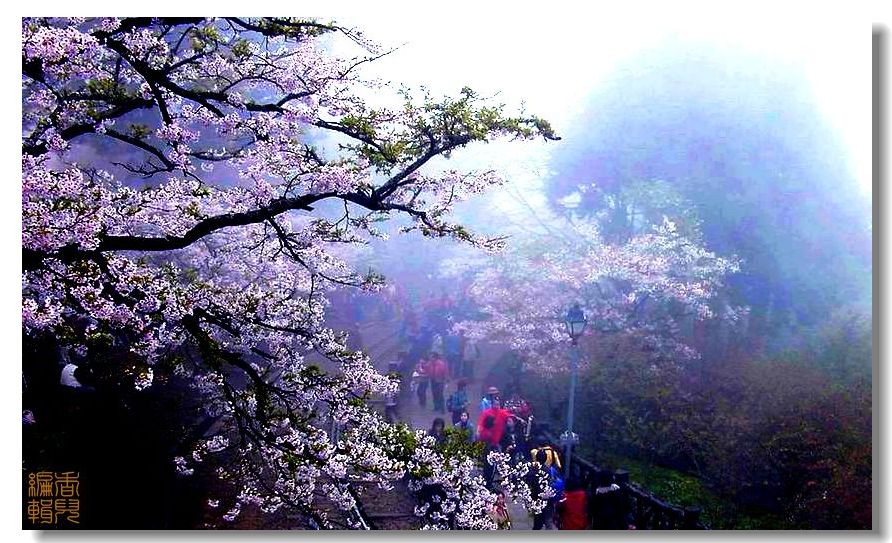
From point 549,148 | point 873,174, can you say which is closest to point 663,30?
point 549,148

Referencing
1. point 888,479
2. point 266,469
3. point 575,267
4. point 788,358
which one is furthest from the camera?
point 575,267

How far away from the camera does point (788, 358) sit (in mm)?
4410

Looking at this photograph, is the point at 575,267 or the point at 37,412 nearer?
the point at 37,412

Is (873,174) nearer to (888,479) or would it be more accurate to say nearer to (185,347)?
(888,479)

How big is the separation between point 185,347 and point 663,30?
3.41 meters

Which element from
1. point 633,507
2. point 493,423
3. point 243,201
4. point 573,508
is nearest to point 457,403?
point 493,423

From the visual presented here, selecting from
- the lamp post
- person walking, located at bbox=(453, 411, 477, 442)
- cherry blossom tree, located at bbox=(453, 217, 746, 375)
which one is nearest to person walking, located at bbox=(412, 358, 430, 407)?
person walking, located at bbox=(453, 411, 477, 442)

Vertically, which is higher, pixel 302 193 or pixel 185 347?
pixel 302 193

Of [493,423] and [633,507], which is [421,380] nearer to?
[493,423]

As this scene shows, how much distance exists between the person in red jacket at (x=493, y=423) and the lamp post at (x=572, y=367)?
0.41 m

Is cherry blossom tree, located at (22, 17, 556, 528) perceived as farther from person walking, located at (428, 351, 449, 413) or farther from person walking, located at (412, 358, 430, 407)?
person walking, located at (428, 351, 449, 413)

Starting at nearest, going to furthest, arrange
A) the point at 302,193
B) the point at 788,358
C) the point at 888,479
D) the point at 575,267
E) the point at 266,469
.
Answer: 1. the point at 302,193
2. the point at 266,469
3. the point at 888,479
4. the point at 788,358
5. the point at 575,267

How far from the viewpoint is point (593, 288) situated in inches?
187

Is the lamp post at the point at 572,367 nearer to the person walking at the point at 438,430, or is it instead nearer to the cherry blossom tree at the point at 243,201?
the cherry blossom tree at the point at 243,201
